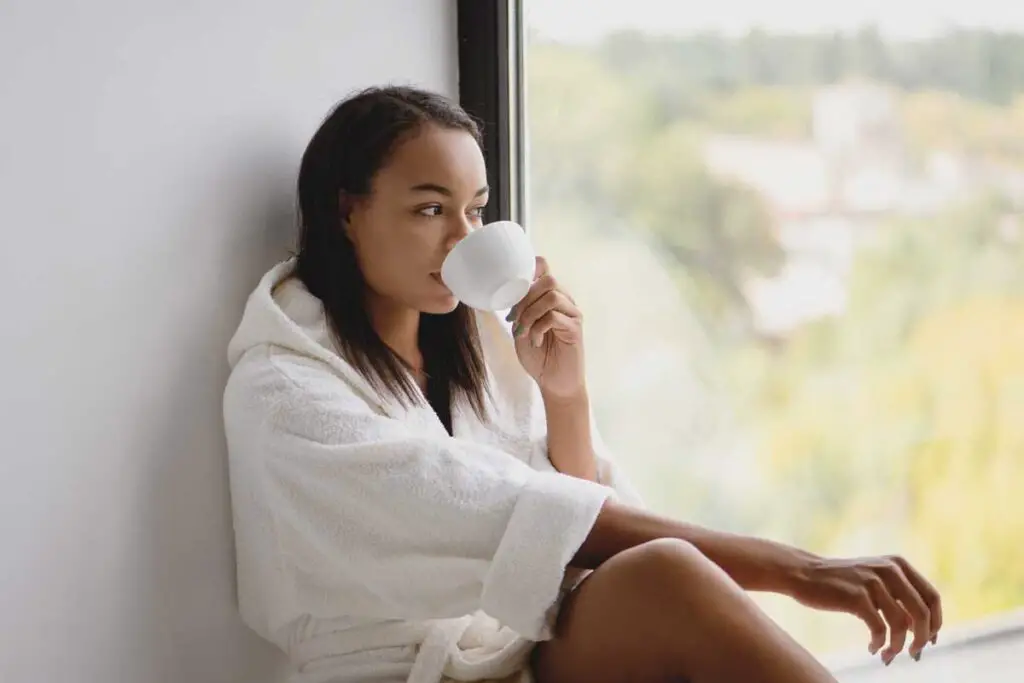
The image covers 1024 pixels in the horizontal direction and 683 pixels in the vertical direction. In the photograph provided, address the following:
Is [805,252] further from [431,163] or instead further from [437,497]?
[437,497]

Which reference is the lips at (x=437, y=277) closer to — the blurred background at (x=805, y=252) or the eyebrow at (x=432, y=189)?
the eyebrow at (x=432, y=189)

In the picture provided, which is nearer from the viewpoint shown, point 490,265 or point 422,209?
point 490,265

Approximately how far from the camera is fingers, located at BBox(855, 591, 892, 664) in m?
1.08

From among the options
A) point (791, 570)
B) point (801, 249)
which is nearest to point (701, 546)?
point (791, 570)

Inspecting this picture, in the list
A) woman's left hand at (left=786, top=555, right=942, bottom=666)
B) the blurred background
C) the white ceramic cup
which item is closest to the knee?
woman's left hand at (left=786, top=555, right=942, bottom=666)

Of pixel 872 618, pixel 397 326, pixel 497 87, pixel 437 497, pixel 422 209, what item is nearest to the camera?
pixel 872 618

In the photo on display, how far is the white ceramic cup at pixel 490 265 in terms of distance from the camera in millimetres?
1256

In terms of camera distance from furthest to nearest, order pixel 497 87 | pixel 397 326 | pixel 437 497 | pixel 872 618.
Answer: pixel 497 87, pixel 397 326, pixel 437 497, pixel 872 618

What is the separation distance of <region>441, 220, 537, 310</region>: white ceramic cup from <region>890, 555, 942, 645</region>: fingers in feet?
1.57

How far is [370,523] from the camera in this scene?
122cm

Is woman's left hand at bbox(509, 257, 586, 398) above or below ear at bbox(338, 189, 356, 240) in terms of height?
below

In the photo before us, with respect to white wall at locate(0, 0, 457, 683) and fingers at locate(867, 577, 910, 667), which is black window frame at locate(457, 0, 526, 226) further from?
fingers at locate(867, 577, 910, 667)

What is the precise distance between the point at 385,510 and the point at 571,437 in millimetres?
367

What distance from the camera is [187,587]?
1342mm
